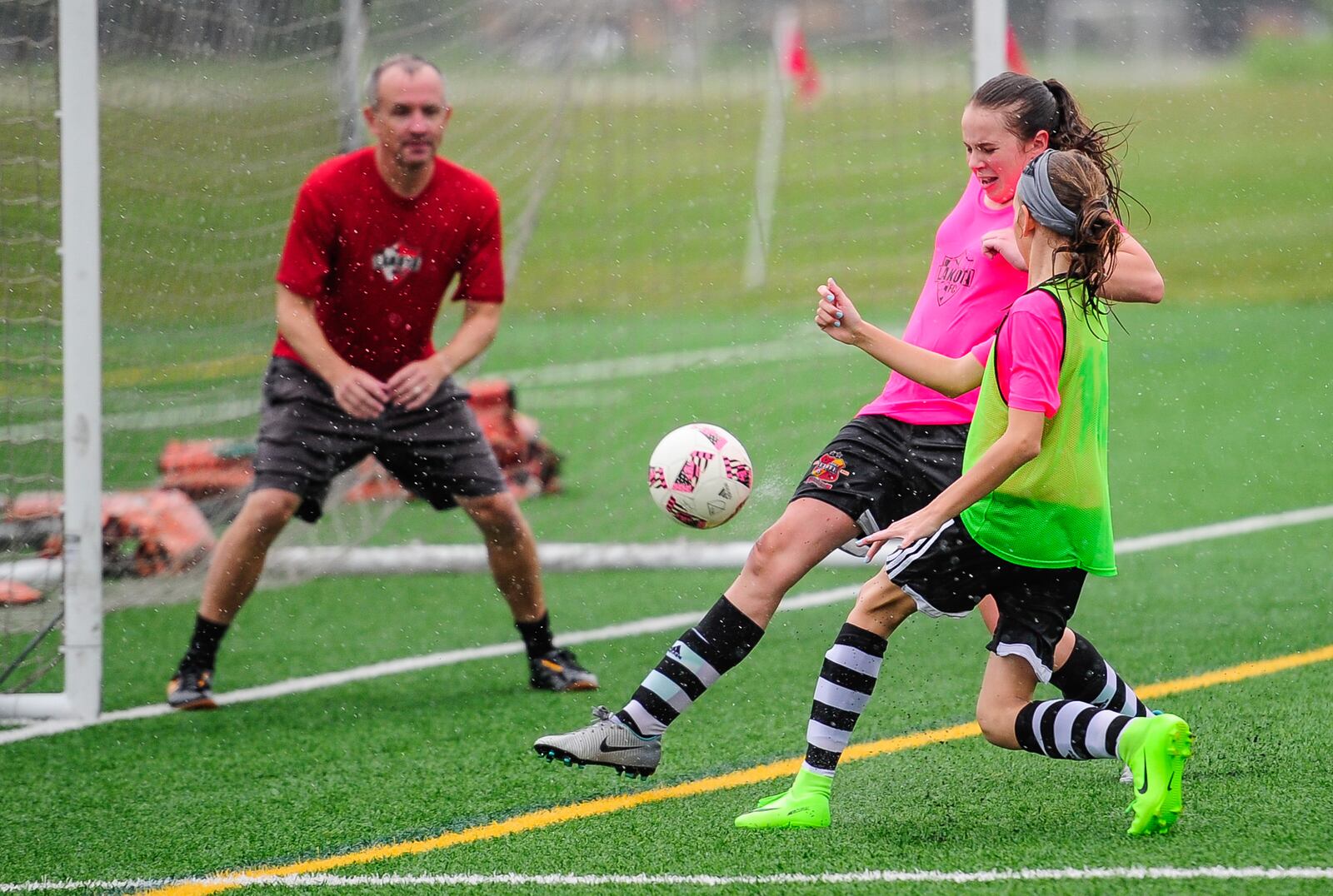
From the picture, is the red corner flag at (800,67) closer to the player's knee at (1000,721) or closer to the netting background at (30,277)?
the netting background at (30,277)

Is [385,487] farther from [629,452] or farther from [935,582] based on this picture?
[935,582]

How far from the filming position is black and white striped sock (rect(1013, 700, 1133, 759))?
3729mm

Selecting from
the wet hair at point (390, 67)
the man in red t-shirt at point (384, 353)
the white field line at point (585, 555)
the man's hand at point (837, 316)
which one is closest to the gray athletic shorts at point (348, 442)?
the man in red t-shirt at point (384, 353)

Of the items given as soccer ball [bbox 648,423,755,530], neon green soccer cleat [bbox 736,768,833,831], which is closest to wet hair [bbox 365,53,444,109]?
soccer ball [bbox 648,423,755,530]

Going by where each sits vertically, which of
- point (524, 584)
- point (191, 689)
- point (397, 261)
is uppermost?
point (397, 261)

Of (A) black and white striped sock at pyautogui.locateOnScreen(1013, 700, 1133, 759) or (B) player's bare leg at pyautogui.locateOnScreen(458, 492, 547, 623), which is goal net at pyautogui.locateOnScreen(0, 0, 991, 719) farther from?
(A) black and white striped sock at pyautogui.locateOnScreen(1013, 700, 1133, 759)

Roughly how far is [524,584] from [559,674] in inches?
13.3

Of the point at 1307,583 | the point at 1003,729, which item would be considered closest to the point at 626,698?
the point at 1003,729

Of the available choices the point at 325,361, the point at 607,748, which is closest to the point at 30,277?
the point at 325,361

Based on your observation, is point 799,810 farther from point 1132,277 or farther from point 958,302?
point 1132,277

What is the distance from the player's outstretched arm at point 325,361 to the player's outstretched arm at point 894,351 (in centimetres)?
200

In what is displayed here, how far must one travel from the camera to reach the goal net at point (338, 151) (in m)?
5.78

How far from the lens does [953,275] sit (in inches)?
172

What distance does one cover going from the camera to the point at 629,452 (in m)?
9.84
